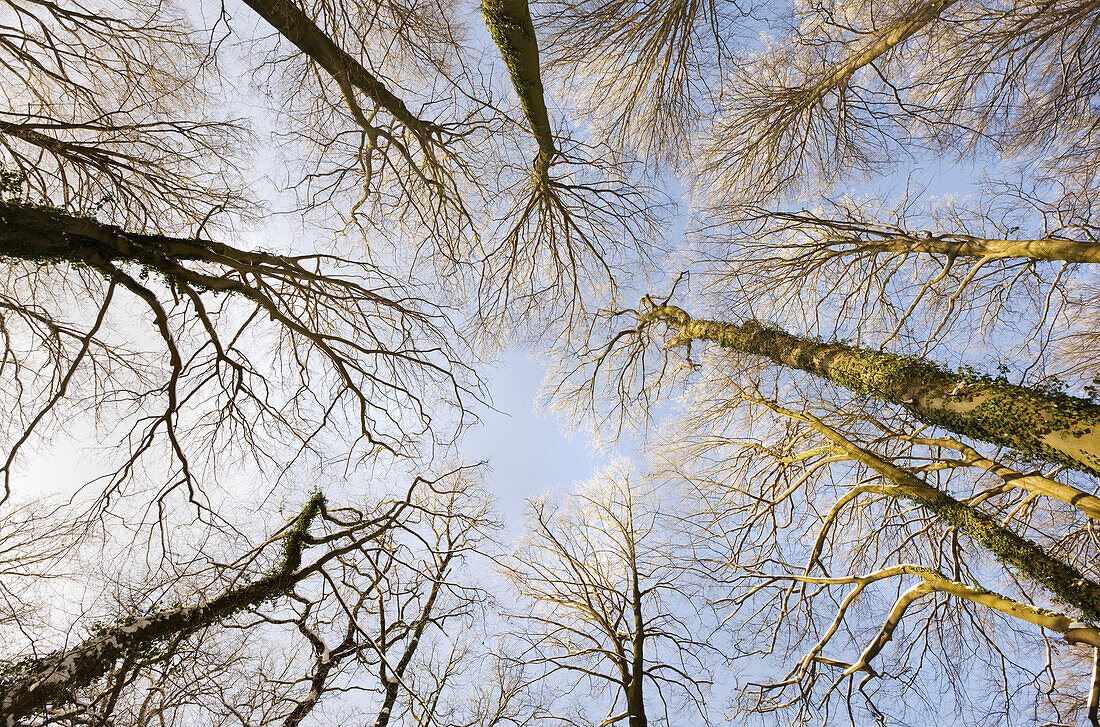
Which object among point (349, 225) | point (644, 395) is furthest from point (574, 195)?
point (644, 395)

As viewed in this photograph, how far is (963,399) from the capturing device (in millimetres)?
4426

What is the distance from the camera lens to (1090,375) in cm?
644

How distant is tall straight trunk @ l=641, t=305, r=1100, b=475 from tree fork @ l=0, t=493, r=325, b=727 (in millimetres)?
7257

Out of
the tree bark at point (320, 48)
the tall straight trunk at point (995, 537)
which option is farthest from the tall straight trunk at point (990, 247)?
the tree bark at point (320, 48)

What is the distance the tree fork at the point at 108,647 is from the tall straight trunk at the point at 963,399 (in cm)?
726

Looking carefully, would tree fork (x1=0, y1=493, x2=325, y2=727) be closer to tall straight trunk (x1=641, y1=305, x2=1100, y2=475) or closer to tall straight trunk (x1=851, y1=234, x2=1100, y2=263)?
tall straight trunk (x1=641, y1=305, x2=1100, y2=475)

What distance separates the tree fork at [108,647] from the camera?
158 inches

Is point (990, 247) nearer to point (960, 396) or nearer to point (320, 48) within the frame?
point (960, 396)

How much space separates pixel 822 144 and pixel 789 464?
546 centimetres

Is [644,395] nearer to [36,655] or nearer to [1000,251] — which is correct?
[1000,251]

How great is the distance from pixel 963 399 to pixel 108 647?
9.10 meters

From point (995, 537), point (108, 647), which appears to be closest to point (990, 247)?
point (995, 537)

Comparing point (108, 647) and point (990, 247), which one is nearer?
point (108, 647)

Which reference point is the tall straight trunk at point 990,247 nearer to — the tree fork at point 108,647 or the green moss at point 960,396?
the green moss at point 960,396
